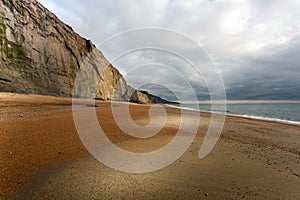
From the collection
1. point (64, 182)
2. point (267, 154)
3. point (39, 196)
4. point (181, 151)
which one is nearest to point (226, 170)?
point (181, 151)

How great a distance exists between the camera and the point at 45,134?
580 centimetres

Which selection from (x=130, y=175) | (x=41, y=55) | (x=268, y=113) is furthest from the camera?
(x=268, y=113)

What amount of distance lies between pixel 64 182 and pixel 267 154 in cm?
598

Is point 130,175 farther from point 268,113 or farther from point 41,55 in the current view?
point 268,113

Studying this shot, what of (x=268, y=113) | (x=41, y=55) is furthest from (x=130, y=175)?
(x=268, y=113)

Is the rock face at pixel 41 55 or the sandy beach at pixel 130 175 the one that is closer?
the sandy beach at pixel 130 175

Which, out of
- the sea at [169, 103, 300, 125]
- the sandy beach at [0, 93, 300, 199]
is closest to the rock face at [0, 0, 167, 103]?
the sandy beach at [0, 93, 300, 199]

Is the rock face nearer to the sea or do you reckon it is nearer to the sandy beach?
the sandy beach

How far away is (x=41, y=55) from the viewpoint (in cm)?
2381

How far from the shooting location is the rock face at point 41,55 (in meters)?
19.8

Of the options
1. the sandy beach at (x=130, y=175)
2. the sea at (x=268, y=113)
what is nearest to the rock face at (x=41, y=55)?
the sandy beach at (x=130, y=175)

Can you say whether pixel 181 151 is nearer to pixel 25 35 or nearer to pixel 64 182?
pixel 64 182

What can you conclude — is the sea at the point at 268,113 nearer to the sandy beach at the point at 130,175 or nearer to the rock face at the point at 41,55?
the sandy beach at the point at 130,175

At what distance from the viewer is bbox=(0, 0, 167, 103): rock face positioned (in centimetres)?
1983
